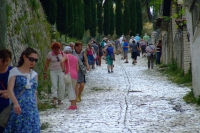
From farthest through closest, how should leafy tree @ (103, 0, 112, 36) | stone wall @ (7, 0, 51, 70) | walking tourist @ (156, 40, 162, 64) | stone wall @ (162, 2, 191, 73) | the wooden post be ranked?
leafy tree @ (103, 0, 112, 36), walking tourist @ (156, 40, 162, 64), stone wall @ (162, 2, 191, 73), stone wall @ (7, 0, 51, 70), the wooden post

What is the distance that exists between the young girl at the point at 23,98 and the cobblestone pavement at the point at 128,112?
9.73ft

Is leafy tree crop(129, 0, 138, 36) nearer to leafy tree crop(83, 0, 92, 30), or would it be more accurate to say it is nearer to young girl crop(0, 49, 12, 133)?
leafy tree crop(83, 0, 92, 30)

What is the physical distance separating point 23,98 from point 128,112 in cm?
581

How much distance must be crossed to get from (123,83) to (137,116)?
9.39m

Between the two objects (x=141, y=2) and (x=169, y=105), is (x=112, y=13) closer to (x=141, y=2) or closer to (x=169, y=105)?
(x=141, y=2)

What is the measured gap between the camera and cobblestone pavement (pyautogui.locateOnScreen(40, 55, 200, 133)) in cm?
1012

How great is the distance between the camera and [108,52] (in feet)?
86.5

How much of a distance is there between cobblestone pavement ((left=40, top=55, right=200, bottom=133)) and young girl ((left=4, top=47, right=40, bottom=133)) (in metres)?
2.96

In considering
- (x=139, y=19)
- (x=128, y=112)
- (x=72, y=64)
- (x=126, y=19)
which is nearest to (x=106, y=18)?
(x=126, y=19)

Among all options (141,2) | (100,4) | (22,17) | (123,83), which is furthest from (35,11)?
(141,2)

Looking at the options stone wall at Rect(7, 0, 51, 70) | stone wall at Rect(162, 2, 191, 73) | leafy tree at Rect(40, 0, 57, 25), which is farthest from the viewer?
leafy tree at Rect(40, 0, 57, 25)

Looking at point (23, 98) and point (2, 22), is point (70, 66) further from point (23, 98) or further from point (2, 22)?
point (23, 98)

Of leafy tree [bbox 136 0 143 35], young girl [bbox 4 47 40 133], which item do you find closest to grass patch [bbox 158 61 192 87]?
young girl [bbox 4 47 40 133]

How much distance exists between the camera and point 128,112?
12375 mm
